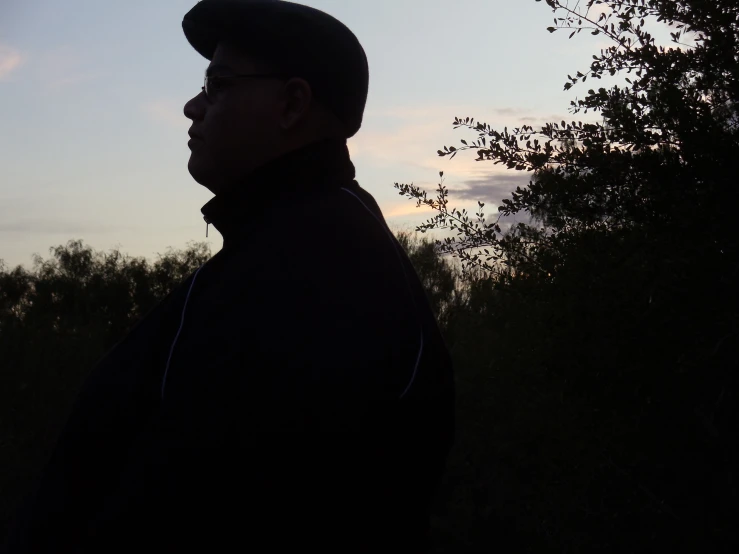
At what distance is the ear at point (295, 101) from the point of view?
5.49 feet

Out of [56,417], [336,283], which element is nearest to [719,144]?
[336,283]

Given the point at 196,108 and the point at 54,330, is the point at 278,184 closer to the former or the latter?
the point at 196,108

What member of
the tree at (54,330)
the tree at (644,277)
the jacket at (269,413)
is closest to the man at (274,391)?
the jacket at (269,413)

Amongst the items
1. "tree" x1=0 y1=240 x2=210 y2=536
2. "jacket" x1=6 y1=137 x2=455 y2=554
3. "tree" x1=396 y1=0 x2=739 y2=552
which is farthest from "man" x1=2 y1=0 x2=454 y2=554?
"tree" x1=0 y1=240 x2=210 y2=536

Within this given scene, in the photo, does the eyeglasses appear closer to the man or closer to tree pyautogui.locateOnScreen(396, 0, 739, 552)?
the man

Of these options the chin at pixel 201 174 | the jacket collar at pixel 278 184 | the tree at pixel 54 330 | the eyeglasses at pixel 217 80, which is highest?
the tree at pixel 54 330

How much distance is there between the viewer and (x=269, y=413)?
1210 millimetres

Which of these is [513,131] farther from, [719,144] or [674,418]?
[674,418]

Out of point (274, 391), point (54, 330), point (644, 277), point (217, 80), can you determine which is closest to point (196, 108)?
point (217, 80)

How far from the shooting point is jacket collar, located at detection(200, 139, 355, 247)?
5.19 ft

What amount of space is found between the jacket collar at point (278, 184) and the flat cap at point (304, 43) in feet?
0.45

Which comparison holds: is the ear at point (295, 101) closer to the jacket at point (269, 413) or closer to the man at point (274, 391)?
the man at point (274, 391)

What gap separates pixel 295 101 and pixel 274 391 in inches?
27.5

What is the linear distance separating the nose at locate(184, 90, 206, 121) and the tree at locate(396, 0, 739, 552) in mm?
3131
